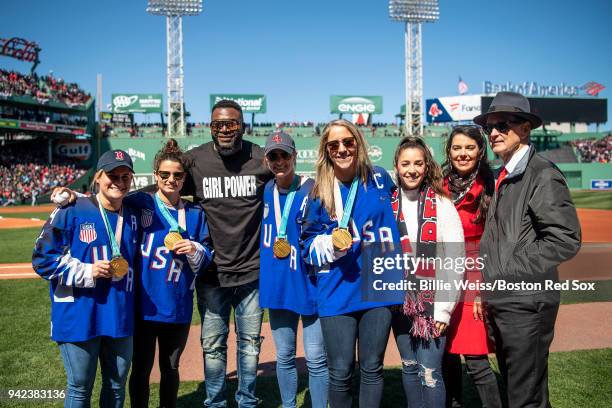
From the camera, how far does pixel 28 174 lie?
36594mm

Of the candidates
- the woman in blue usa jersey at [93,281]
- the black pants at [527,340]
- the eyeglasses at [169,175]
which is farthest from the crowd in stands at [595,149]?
the woman in blue usa jersey at [93,281]

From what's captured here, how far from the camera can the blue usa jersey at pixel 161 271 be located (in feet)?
11.2

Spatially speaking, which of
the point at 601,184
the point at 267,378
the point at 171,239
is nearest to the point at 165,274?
the point at 171,239

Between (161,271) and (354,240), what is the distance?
1528mm

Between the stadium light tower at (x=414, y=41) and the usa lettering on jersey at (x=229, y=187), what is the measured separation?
40.2 metres

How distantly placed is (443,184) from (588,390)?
257 cm

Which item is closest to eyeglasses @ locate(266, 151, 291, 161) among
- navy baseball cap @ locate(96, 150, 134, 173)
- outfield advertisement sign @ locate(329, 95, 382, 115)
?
navy baseball cap @ locate(96, 150, 134, 173)

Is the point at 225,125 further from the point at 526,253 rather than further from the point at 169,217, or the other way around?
the point at 526,253

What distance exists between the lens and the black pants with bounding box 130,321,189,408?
3463 millimetres

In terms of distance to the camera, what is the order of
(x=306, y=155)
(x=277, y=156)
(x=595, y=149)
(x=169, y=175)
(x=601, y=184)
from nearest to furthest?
(x=277, y=156), (x=169, y=175), (x=601, y=184), (x=306, y=155), (x=595, y=149)

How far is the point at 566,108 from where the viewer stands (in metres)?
50.1

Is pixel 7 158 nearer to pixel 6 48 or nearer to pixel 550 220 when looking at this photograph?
pixel 6 48

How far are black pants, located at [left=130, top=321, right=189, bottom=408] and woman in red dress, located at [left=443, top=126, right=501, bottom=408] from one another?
2102mm

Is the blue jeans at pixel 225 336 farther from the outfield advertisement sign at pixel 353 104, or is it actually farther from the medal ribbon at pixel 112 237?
the outfield advertisement sign at pixel 353 104
